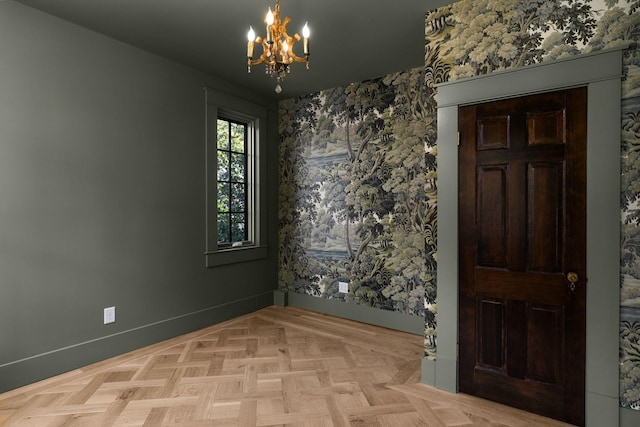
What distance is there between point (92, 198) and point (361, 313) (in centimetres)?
306

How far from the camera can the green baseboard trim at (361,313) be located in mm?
3992

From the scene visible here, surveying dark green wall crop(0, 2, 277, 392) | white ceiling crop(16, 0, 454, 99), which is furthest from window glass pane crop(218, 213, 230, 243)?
white ceiling crop(16, 0, 454, 99)

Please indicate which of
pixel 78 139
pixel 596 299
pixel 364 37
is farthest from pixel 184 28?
pixel 596 299

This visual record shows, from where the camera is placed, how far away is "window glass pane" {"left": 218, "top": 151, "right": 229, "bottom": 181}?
14.7 ft

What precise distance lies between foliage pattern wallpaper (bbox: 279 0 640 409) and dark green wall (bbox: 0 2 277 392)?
135 cm

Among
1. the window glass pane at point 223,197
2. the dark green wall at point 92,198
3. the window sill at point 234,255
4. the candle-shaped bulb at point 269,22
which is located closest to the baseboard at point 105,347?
the dark green wall at point 92,198

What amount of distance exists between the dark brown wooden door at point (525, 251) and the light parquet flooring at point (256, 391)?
0.24 meters

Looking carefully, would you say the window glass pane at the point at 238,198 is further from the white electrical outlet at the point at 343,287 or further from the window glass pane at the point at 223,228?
the white electrical outlet at the point at 343,287

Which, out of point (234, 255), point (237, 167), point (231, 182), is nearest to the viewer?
point (234, 255)

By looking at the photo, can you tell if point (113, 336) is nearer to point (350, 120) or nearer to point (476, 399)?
point (476, 399)

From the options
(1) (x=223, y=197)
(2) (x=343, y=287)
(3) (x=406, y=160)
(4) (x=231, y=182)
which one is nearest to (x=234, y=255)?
(1) (x=223, y=197)

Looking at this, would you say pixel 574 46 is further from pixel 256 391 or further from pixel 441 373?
pixel 256 391

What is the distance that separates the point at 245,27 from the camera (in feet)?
10.1

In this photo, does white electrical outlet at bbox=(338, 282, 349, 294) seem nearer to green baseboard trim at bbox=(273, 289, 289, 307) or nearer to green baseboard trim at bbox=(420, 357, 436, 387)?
green baseboard trim at bbox=(273, 289, 289, 307)
